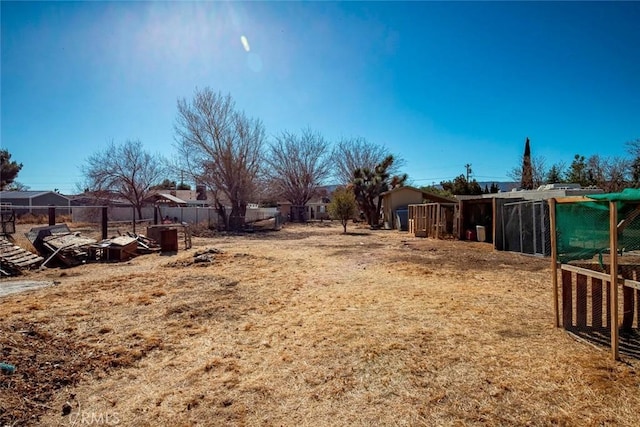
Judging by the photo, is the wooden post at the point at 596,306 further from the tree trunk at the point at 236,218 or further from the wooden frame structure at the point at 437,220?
the tree trunk at the point at 236,218

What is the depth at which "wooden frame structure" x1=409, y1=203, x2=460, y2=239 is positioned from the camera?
58.5 feet

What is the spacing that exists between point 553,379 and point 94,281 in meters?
8.16

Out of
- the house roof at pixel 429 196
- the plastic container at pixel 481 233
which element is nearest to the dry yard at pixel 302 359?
the plastic container at pixel 481 233

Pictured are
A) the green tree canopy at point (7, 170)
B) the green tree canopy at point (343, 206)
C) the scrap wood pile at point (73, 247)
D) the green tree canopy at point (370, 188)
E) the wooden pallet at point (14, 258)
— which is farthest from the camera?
the green tree canopy at point (7, 170)

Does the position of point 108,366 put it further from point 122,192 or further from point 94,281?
point 122,192

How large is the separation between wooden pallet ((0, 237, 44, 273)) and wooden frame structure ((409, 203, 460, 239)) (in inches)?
625

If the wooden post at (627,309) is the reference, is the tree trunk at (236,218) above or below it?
above

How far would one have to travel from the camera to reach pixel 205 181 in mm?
24703

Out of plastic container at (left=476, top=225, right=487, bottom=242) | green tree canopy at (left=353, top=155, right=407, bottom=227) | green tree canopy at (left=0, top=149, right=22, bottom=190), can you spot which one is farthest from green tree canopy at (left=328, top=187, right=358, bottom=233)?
green tree canopy at (left=0, top=149, right=22, bottom=190)

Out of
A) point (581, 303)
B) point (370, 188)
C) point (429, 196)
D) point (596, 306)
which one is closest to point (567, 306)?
point (581, 303)

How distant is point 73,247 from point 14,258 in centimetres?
151

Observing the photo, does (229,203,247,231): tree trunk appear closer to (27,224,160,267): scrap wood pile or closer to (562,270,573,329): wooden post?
(27,224,160,267): scrap wood pile

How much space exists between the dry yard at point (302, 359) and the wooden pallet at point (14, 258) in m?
2.86

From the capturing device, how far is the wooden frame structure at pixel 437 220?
58.5 feet
